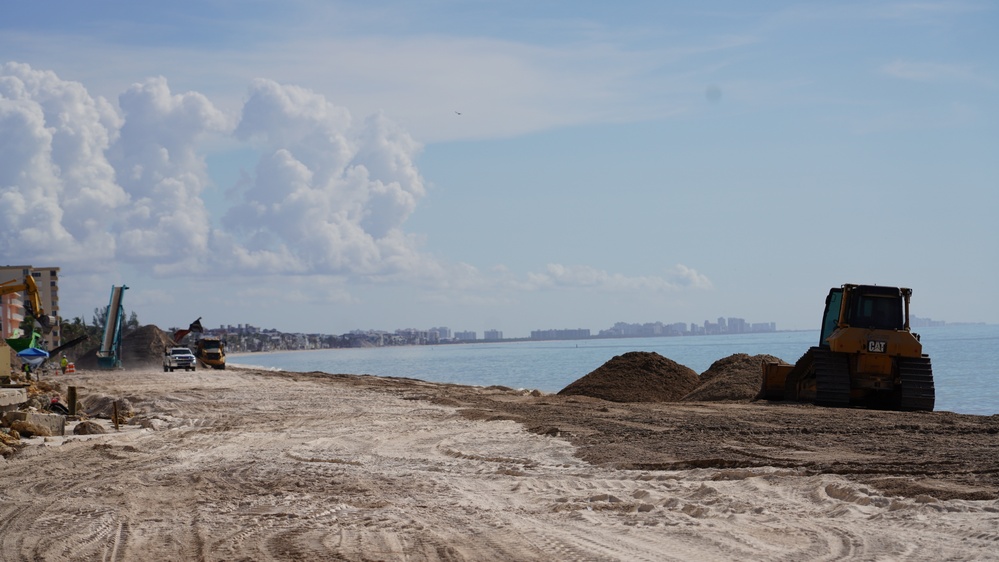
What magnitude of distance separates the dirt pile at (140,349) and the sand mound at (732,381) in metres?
55.2

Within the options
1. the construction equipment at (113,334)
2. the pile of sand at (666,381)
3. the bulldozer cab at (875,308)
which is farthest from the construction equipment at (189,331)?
the bulldozer cab at (875,308)

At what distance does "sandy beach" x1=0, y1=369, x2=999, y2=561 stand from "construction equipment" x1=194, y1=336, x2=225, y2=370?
4518 centimetres

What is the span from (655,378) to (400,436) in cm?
1574

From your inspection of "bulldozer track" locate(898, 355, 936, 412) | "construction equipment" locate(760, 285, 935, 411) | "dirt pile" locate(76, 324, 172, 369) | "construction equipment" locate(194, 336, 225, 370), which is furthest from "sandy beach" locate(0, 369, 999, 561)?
"dirt pile" locate(76, 324, 172, 369)

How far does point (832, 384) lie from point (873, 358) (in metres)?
1.26

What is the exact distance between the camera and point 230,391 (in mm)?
35062

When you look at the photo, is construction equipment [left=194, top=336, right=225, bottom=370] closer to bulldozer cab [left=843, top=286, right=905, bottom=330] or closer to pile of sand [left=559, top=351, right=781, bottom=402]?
pile of sand [left=559, top=351, right=781, bottom=402]

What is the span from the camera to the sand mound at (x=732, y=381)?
2862 cm

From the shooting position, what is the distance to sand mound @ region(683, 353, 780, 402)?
93.9 feet

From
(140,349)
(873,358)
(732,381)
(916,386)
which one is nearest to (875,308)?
(873,358)

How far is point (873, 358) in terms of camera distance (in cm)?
2378

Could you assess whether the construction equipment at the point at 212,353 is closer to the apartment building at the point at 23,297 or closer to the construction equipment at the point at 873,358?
the apartment building at the point at 23,297

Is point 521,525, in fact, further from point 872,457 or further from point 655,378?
point 655,378

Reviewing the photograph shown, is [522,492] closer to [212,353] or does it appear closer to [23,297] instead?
[212,353]
